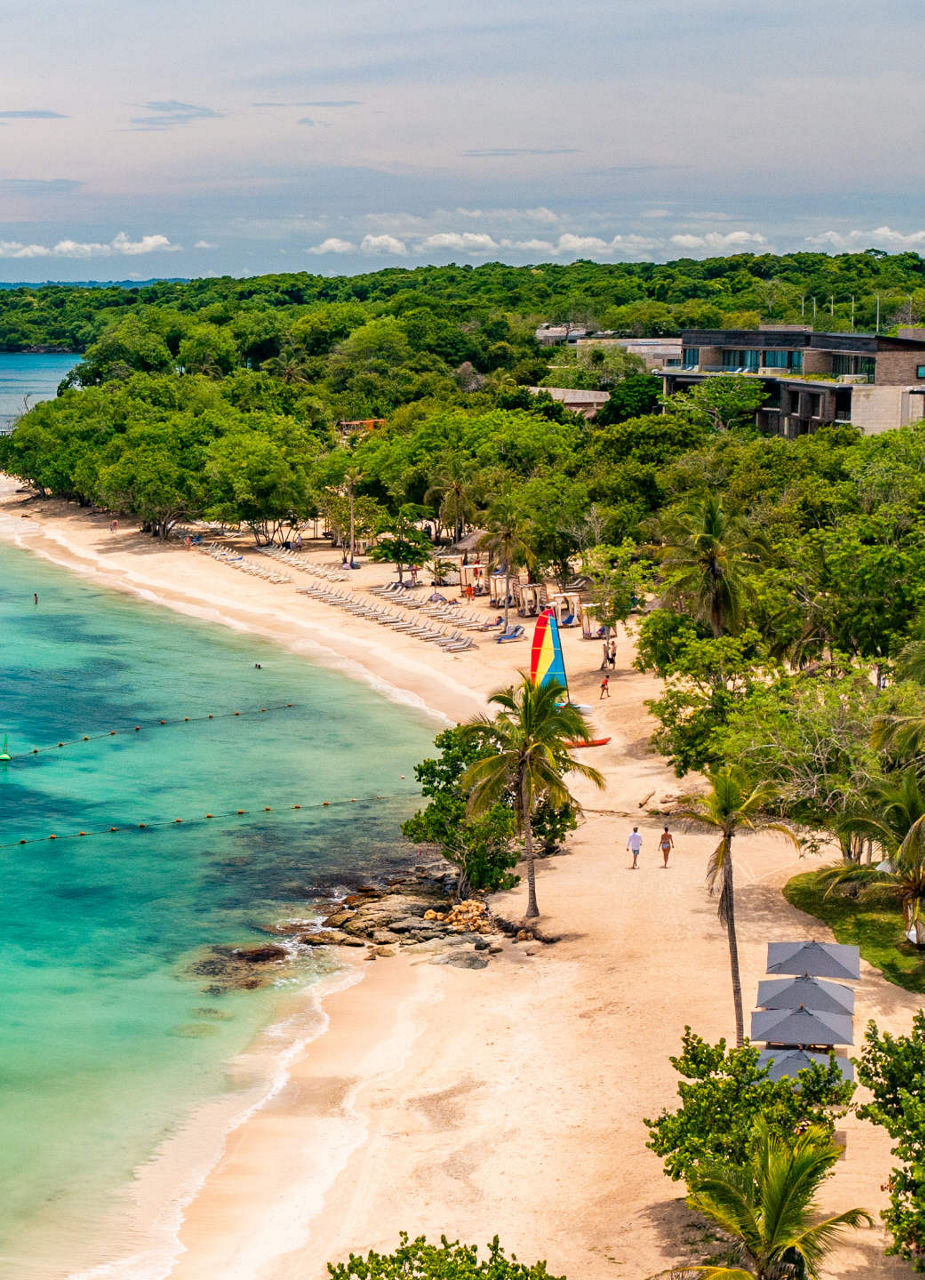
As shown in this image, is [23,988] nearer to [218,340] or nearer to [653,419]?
[653,419]

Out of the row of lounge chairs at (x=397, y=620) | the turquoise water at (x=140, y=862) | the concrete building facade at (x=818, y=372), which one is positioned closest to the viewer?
the turquoise water at (x=140, y=862)

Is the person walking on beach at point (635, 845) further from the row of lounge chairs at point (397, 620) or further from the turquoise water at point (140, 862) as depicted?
the row of lounge chairs at point (397, 620)

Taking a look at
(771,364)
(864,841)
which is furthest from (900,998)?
(771,364)

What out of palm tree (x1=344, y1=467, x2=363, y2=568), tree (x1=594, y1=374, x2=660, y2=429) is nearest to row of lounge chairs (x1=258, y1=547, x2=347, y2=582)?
palm tree (x1=344, y1=467, x2=363, y2=568)

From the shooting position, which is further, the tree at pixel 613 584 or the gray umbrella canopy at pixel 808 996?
the tree at pixel 613 584

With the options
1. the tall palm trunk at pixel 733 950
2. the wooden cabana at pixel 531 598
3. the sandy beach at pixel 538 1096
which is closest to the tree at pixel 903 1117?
the sandy beach at pixel 538 1096

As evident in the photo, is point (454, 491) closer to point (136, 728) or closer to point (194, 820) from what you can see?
point (136, 728)
